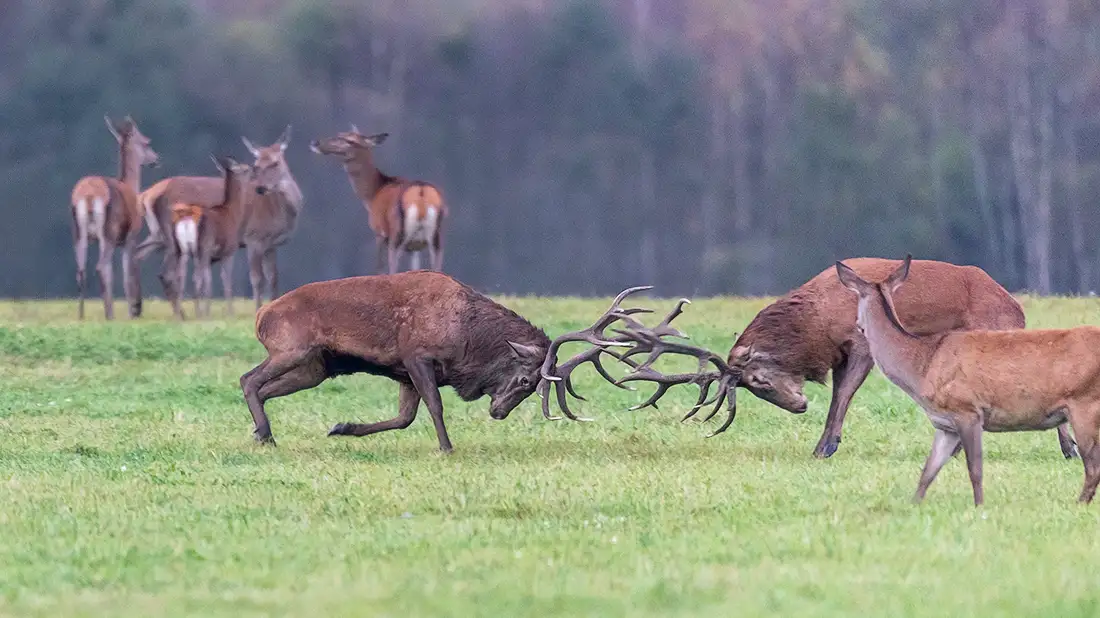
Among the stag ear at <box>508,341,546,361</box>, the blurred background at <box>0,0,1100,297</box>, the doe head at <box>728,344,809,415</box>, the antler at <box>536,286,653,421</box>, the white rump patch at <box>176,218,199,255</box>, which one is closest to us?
the antler at <box>536,286,653,421</box>

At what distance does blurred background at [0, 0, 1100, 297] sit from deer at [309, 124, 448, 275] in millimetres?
12617

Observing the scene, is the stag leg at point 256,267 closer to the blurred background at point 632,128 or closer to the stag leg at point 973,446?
the blurred background at point 632,128

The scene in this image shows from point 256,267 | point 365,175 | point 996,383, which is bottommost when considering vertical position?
point 256,267

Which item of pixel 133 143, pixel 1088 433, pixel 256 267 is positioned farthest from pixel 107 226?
pixel 1088 433

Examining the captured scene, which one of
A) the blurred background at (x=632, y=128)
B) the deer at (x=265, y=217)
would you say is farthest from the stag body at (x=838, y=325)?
the blurred background at (x=632, y=128)

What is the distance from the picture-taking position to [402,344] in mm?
12328

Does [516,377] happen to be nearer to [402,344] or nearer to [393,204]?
[402,344]

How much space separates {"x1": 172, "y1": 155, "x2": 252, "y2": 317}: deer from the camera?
2373 centimetres

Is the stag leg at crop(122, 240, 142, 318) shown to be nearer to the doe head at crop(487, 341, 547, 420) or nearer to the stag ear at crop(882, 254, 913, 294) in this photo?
the doe head at crop(487, 341, 547, 420)

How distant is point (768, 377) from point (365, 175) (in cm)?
1259

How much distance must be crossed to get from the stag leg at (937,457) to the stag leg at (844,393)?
7.44 feet

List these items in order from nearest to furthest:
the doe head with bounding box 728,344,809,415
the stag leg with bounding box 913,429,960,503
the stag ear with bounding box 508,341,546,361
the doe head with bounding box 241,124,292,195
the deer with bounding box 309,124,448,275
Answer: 1. the stag leg with bounding box 913,429,960,503
2. the doe head with bounding box 728,344,809,415
3. the stag ear with bounding box 508,341,546,361
4. the deer with bounding box 309,124,448,275
5. the doe head with bounding box 241,124,292,195

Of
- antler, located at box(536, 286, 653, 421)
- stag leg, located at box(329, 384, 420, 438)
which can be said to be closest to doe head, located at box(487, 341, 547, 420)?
antler, located at box(536, 286, 653, 421)

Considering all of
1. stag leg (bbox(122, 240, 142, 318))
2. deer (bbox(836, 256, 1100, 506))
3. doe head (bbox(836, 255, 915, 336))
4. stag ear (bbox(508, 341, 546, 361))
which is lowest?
stag leg (bbox(122, 240, 142, 318))
